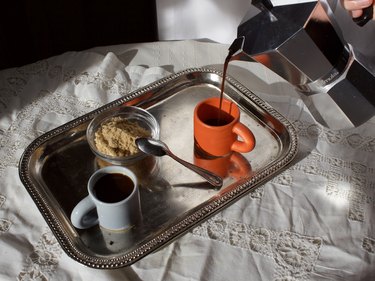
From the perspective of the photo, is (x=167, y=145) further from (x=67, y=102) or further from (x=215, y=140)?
(x=67, y=102)

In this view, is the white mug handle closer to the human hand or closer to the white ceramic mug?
the white ceramic mug

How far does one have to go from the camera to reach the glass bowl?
72 cm

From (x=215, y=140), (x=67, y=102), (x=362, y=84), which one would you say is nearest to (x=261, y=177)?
(x=215, y=140)

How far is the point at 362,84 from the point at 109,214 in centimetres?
38

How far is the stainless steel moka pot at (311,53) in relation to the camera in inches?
23.7

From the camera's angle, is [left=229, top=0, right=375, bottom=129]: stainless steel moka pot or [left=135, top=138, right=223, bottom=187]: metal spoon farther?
[left=135, top=138, right=223, bottom=187]: metal spoon

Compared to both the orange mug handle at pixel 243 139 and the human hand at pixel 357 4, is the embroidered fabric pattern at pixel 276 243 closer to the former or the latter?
the orange mug handle at pixel 243 139

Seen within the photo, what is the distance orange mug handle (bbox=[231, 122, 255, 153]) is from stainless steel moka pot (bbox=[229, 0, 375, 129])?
0.09 m

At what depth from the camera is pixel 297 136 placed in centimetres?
76

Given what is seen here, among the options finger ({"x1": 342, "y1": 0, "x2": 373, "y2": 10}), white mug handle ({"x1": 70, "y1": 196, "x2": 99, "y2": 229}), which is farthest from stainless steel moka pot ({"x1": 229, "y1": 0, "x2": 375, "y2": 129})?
white mug handle ({"x1": 70, "y1": 196, "x2": 99, "y2": 229})

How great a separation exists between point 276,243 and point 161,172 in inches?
7.8

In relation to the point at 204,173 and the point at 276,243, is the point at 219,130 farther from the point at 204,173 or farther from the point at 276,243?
the point at 276,243

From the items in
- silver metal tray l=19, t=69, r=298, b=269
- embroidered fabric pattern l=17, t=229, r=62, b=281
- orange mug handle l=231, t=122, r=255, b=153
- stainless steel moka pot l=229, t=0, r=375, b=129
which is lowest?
embroidered fabric pattern l=17, t=229, r=62, b=281

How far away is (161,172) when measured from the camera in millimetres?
733
